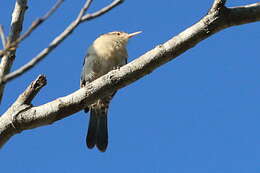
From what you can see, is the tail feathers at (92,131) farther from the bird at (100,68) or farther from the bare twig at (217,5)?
the bare twig at (217,5)

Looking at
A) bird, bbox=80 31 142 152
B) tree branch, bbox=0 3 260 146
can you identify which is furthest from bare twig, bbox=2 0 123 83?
bird, bbox=80 31 142 152

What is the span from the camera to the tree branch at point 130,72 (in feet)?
12.5

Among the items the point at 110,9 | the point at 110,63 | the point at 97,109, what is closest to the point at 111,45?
the point at 110,63

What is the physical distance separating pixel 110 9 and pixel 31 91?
1958 millimetres

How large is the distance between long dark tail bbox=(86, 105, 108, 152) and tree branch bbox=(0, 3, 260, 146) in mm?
2967

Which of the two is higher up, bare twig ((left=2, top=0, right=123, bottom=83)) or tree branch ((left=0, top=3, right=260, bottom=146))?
tree branch ((left=0, top=3, right=260, bottom=146))

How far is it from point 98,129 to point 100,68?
83cm

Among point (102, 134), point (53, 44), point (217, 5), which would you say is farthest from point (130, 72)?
point (102, 134)

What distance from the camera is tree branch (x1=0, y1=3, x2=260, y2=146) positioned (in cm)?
382

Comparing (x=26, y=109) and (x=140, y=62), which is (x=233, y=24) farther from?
(x=26, y=109)

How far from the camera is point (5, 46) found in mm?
2383

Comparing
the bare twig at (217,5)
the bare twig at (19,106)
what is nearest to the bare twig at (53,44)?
the bare twig at (217,5)

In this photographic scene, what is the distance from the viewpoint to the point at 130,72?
3.89 m

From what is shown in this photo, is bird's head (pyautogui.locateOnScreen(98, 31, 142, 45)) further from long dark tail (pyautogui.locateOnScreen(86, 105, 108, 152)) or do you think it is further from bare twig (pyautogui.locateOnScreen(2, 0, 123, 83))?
bare twig (pyautogui.locateOnScreen(2, 0, 123, 83))
